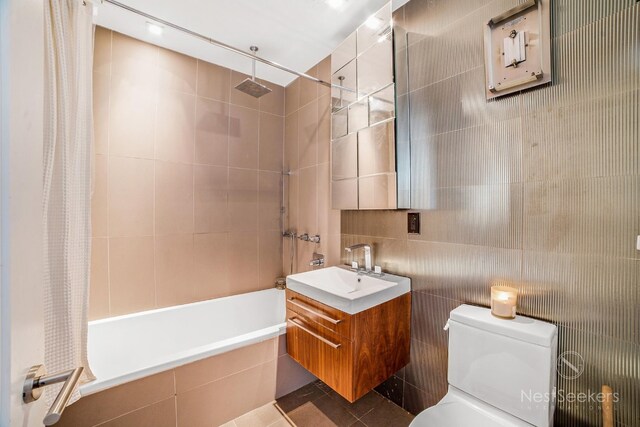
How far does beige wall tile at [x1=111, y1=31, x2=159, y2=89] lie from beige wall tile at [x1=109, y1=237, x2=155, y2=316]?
1271 millimetres

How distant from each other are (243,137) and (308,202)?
0.91 m

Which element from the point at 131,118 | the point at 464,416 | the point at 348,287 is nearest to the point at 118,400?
the point at 348,287

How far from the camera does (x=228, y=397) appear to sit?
167cm

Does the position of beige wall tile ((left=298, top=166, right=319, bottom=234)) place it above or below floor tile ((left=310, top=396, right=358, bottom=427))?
above

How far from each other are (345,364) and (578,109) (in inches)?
62.4

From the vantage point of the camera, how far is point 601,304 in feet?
3.57

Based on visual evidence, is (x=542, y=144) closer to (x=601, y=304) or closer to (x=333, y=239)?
(x=601, y=304)

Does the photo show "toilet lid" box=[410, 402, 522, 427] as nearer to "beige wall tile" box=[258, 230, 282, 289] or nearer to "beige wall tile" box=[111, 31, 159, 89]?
"beige wall tile" box=[258, 230, 282, 289]

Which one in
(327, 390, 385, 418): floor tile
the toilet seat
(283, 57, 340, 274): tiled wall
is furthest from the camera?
(283, 57, 340, 274): tiled wall

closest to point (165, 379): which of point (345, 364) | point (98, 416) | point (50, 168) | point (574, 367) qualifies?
point (98, 416)

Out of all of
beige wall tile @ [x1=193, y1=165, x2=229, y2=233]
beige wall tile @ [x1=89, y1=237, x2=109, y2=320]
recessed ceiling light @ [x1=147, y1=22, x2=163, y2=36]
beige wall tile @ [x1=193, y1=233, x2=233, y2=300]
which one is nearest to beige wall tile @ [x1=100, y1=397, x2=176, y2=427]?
beige wall tile @ [x1=89, y1=237, x2=109, y2=320]

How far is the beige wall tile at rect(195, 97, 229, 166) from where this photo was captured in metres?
2.44

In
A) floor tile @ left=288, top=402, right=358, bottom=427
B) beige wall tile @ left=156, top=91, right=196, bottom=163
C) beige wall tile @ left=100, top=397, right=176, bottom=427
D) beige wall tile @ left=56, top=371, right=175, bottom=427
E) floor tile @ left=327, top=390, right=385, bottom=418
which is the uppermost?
beige wall tile @ left=156, top=91, right=196, bottom=163

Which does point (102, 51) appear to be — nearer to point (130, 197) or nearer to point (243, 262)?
point (130, 197)
